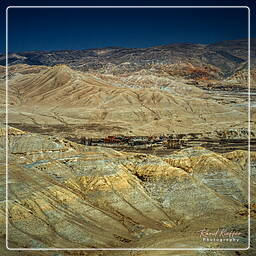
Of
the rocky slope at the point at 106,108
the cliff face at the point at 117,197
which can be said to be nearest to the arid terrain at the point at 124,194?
the cliff face at the point at 117,197

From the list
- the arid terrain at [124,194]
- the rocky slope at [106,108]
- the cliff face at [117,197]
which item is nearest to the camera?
the arid terrain at [124,194]

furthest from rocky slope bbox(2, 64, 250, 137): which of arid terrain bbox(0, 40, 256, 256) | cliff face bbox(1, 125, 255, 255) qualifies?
cliff face bbox(1, 125, 255, 255)

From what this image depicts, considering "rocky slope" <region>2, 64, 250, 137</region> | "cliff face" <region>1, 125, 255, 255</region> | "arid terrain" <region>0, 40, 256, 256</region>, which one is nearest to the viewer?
"arid terrain" <region>0, 40, 256, 256</region>

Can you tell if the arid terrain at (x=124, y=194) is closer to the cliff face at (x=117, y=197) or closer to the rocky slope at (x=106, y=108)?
the cliff face at (x=117, y=197)

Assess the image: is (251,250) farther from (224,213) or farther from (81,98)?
(81,98)

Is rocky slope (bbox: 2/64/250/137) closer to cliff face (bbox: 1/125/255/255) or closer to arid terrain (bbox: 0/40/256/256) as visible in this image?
arid terrain (bbox: 0/40/256/256)

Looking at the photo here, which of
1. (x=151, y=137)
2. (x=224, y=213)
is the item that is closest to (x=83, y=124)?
(x=151, y=137)

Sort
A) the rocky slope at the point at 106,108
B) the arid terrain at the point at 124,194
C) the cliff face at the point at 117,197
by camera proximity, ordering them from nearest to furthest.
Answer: the arid terrain at the point at 124,194 < the cliff face at the point at 117,197 < the rocky slope at the point at 106,108

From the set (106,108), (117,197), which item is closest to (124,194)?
(117,197)
